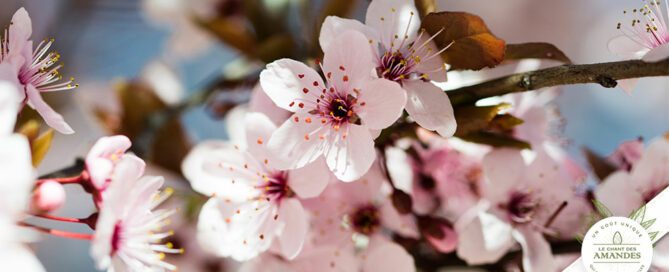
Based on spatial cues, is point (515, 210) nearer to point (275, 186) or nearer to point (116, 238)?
point (275, 186)

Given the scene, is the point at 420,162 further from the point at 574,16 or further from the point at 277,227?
the point at 574,16

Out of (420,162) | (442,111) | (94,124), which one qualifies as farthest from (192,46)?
(442,111)

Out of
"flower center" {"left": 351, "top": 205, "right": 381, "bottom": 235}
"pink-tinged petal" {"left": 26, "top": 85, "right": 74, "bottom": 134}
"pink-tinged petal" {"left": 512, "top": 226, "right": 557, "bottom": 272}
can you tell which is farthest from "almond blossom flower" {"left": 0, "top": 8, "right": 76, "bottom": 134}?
"pink-tinged petal" {"left": 512, "top": 226, "right": 557, "bottom": 272}

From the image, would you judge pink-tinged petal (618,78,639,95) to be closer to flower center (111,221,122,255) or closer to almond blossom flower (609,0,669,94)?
almond blossom flower (609,0,669,94)

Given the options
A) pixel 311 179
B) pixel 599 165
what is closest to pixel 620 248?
pixel 599 165

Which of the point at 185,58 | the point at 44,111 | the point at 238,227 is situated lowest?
the point at 185,58

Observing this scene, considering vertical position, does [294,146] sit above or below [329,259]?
above
